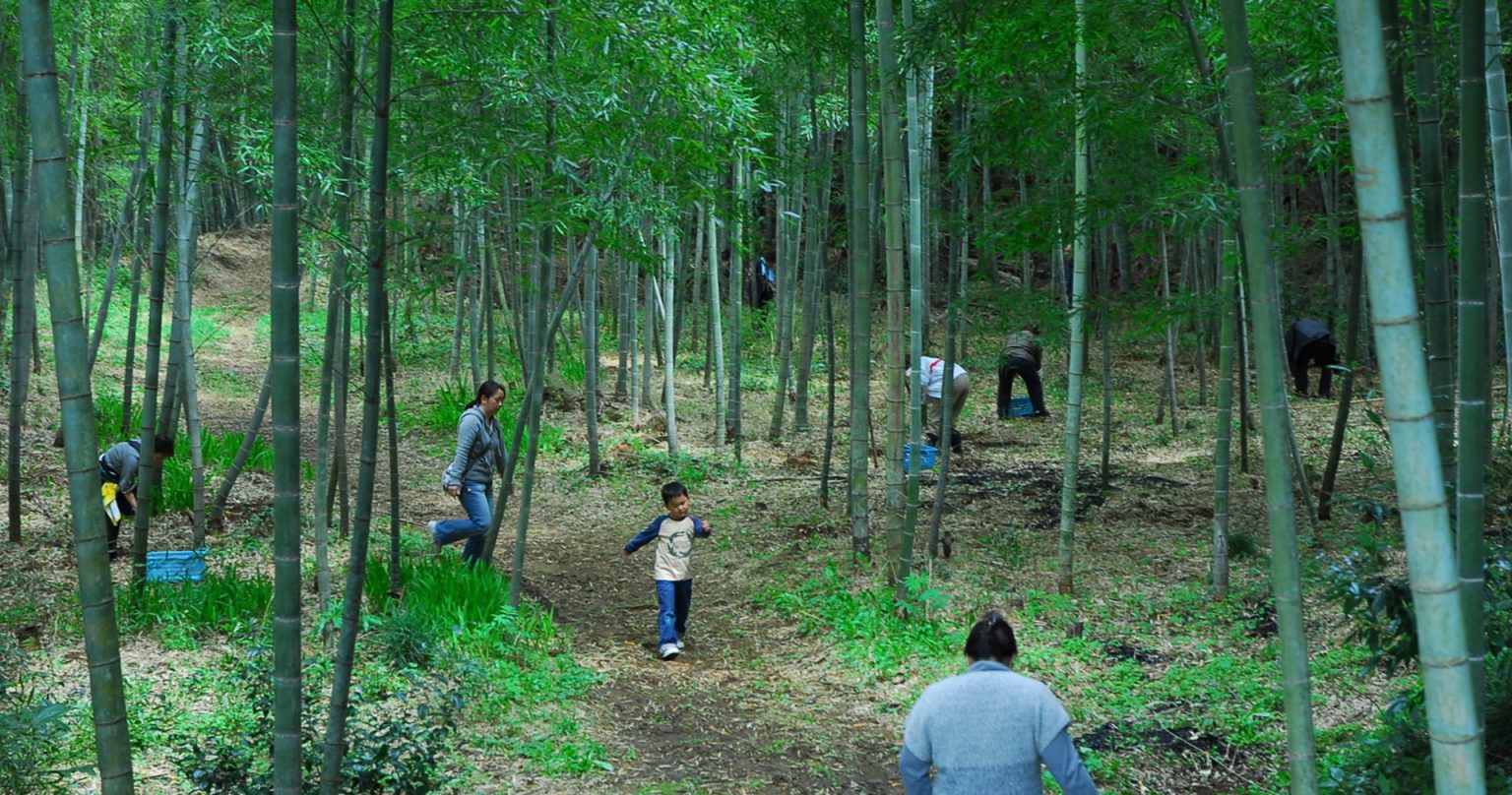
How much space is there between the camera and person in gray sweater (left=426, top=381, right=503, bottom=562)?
6.98m

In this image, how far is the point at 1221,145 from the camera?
241 inches

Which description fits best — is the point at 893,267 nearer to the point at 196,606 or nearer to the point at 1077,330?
the point at 1077,330

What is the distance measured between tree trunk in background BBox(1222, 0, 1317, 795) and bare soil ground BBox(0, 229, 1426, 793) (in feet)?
5.79

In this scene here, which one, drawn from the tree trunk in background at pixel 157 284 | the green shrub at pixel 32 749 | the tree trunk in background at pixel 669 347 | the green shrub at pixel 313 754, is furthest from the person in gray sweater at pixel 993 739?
the tree trunk in background at pixel 669 347

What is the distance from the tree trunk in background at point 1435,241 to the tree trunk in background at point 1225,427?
2.44 meters

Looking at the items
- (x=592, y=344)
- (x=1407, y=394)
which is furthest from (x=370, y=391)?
(x=592, y=344)

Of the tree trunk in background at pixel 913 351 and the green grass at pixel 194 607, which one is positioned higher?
the tree trunk in background at pixel 913 351

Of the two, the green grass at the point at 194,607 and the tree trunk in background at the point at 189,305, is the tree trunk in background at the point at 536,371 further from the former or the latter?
the tree trunk in background at the point at 189,305

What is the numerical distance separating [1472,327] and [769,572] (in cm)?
564

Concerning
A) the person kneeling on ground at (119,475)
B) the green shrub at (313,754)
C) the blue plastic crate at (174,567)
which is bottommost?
the green shrub at (313,754)

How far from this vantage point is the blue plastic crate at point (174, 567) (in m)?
6.56

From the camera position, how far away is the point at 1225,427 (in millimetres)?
6082

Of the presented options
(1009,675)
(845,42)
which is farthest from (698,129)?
(1009,675)

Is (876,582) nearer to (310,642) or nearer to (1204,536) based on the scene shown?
(1204,536)
